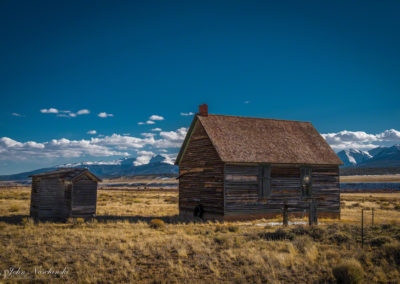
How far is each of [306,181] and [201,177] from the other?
7.29 m

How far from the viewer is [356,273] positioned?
8.46m

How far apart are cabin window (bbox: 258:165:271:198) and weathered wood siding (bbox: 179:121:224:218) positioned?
2.69 metres

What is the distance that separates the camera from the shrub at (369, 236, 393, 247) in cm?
1164

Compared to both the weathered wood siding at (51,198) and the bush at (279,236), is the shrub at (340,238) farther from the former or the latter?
the weathered wood siding at (51,198)

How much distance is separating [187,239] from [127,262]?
418 cm

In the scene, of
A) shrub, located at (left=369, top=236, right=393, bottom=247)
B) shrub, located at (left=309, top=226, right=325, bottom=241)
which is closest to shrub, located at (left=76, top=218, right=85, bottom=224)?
shrub, located at (left=309, top=226, right=325, bottom=241)

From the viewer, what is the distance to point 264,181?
22125 mm

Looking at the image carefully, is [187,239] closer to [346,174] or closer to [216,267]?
[216,267]

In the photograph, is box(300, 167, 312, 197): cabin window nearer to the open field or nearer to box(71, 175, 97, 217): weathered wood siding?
the open field

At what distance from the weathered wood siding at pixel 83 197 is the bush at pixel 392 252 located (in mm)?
17359

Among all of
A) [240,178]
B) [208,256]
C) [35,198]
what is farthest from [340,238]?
[35,198]

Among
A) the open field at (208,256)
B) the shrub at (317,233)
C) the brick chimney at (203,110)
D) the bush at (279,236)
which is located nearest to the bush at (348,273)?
the open field at (208,256)

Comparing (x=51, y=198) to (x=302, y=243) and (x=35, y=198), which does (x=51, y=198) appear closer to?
(x=35, y=198)

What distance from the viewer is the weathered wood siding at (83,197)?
2173 cm
